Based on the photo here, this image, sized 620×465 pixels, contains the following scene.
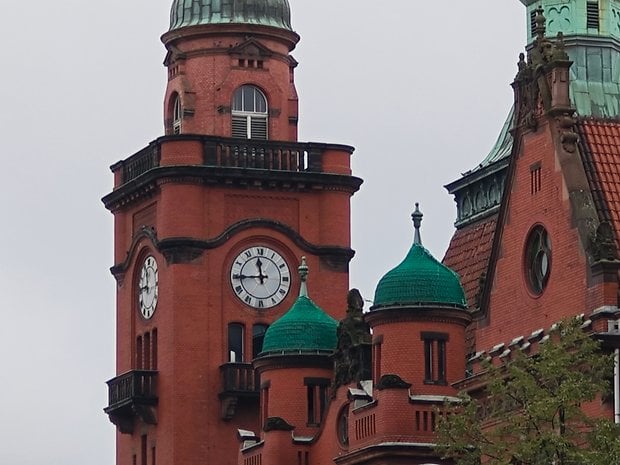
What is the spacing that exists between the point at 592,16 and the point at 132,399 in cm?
2951

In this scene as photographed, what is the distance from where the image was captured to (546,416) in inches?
3206

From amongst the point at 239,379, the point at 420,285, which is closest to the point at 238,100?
the point at 239,379

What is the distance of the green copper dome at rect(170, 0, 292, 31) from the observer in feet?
443

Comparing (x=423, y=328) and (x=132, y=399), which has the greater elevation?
(x=132, y=399)

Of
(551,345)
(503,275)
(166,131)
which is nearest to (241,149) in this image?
(166,131)

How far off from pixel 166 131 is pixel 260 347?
10.9m

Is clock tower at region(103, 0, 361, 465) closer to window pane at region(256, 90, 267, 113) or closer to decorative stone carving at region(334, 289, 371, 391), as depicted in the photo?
window pane at region(256, 90, 267, 113)

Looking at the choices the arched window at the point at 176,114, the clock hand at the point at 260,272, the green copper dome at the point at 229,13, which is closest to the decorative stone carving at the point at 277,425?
the clock hand at the point at 260,272

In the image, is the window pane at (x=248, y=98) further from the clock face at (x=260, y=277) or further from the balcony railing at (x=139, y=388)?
the balcony railing at (x=139, y=388)

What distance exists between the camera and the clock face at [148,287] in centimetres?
13375

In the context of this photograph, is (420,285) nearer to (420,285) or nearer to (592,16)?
(420,285)

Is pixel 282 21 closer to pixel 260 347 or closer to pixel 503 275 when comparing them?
pixel 260 347

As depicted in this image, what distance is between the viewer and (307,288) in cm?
13262

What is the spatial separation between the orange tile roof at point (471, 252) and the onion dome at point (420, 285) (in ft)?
25.3
